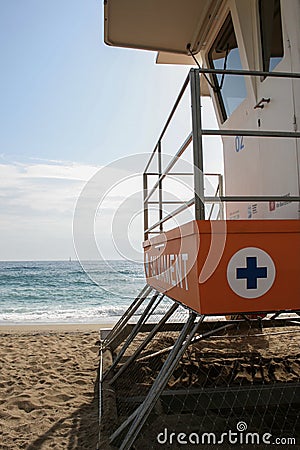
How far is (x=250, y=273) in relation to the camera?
254 centimetres

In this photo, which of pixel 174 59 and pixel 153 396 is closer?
pixel 153 396

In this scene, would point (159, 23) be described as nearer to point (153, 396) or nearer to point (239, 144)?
point (239, 144)

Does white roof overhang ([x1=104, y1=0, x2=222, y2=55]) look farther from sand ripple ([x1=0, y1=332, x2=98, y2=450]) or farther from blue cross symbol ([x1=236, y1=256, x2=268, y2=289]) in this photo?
sand ripple ([x1=0, y1=332, x2=98, y2=450])

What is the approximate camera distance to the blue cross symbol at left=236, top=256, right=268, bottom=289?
100.0 inches

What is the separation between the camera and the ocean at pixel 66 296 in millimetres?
18270

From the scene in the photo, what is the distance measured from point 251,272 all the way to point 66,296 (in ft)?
73.2

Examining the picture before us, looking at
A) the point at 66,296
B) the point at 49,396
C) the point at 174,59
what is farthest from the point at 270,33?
the point at 66,296

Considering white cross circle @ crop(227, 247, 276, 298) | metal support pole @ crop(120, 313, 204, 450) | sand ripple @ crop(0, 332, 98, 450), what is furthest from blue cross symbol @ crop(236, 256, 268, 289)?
sand ripple @ crop(0, 332, 98, 450)

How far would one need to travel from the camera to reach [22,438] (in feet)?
A: 11.4

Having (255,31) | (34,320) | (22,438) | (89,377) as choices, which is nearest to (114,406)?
(22,438)

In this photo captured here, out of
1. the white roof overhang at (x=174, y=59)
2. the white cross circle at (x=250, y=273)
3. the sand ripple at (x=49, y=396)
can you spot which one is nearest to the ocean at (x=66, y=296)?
the sand ripple at (x=49, y=396)

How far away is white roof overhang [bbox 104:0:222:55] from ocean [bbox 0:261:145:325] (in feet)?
31.3

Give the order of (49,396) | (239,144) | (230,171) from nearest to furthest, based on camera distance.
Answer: (49,396) < (239,144) < (230,171)

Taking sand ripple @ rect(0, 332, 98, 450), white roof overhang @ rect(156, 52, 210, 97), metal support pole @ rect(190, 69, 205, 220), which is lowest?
sand ripple @ rect(0, 332, 98, 450)
